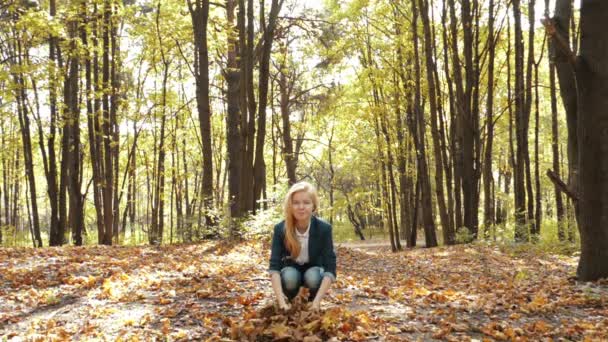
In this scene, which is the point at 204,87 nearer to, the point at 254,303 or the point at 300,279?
the point at 254,303

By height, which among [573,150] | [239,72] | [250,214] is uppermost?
[239,72]

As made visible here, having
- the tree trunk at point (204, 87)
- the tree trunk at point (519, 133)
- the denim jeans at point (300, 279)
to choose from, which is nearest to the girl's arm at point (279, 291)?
the denim jeans at point (300, 279)

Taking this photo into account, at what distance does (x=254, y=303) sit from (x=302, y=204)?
6.12 ft

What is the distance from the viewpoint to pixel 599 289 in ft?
19.6

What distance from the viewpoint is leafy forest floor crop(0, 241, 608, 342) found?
174 inches

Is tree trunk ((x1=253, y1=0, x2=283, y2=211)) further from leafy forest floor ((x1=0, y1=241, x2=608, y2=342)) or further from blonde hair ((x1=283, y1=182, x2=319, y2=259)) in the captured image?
blonde hair ((x1=283, y1=182, x2=319, y2=259))

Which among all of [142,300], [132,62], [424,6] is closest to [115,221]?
[132,62]

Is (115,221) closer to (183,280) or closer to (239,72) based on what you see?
(239,72)

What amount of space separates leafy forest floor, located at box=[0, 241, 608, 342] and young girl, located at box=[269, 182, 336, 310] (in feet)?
0.99

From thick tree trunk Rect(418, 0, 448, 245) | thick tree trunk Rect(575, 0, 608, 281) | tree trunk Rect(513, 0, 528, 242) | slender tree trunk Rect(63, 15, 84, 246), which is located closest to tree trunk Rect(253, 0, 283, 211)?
thick tree trunk Rect(418, 0, 448, 245)

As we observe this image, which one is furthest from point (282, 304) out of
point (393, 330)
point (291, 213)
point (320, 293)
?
point (393, 330)

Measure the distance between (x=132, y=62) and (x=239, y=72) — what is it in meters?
11.7

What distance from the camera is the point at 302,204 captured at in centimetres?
450

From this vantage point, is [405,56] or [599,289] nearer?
[599,289]
